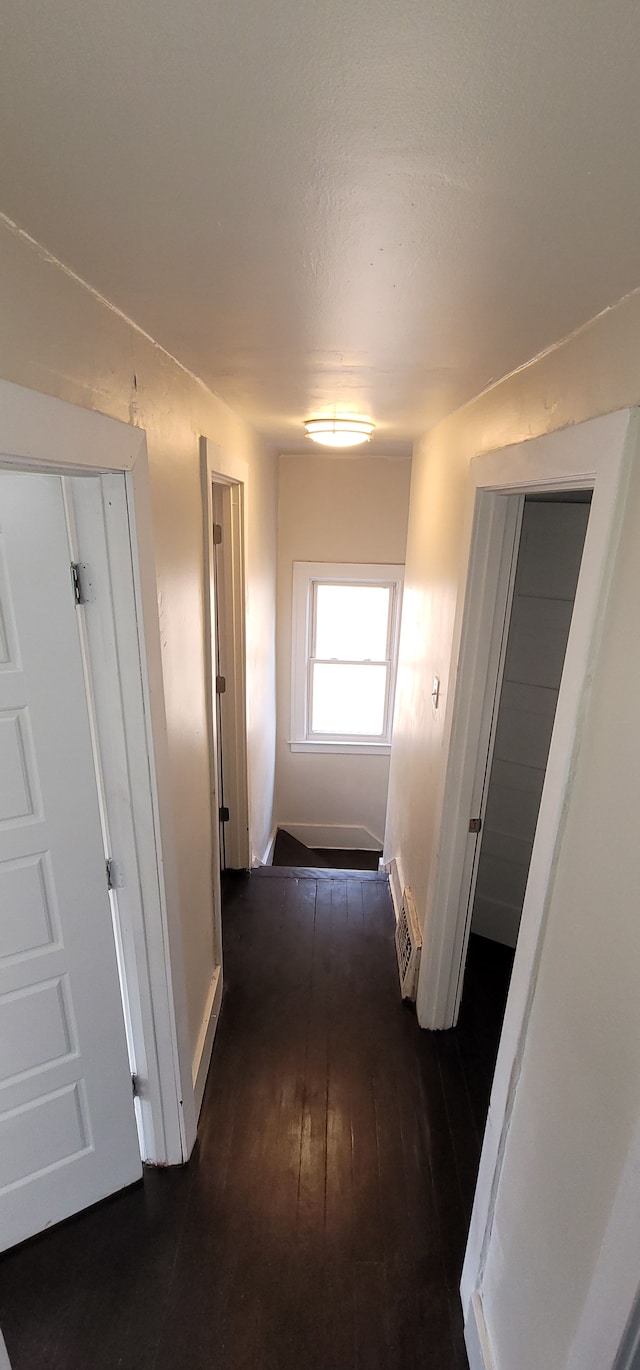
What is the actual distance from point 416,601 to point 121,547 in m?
2.05

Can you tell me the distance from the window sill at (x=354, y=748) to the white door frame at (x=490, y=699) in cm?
245

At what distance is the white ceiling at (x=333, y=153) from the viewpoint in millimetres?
446

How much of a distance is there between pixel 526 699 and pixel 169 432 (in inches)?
71.3

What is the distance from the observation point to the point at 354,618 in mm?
4570

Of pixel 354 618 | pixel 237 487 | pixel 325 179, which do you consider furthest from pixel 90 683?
pixel 354 618

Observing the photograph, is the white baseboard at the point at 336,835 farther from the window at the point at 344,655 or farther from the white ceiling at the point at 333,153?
the white ceiling at the point at 333,153

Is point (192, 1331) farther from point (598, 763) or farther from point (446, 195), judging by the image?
point (446, 195)

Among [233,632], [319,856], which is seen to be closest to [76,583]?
[233,632]

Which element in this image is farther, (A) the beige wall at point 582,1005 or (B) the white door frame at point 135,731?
(B) the white door frame at point 135,731

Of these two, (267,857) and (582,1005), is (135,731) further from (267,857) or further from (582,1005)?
(267,857)

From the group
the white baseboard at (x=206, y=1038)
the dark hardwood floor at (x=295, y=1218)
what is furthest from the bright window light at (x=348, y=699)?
the white baseboard at (x=206, y=1038)

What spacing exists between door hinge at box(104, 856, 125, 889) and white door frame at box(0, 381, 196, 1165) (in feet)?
0.04

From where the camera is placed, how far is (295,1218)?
1722mm

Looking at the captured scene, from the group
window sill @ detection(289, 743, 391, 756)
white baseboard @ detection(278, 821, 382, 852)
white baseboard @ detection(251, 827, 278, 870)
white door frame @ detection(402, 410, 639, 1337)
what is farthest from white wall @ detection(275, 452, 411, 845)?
white door frame @ detection(402, 410, 639, 1337)
